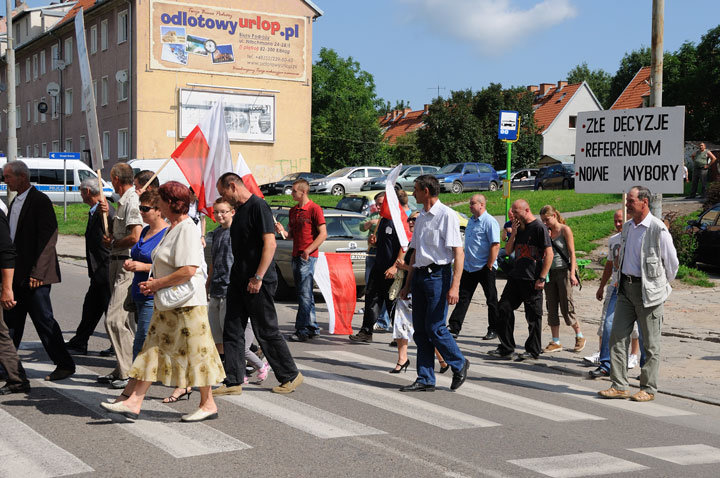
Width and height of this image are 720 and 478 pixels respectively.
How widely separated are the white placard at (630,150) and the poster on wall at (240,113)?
3862 centimetres

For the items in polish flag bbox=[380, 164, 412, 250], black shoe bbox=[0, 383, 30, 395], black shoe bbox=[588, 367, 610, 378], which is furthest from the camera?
polish flag bbox=[380, 164, 412, 250]

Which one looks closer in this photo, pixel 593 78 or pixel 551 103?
pixel 551 103

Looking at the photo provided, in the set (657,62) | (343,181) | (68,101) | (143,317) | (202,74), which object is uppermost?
(202,74)

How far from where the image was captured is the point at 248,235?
7137mm

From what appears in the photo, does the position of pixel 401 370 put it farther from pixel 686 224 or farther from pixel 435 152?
pixel 435 152

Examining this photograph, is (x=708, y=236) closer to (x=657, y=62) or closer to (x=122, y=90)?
(x=657, y=62)

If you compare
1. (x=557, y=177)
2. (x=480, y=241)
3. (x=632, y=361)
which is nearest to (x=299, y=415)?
(x=632, y=361)

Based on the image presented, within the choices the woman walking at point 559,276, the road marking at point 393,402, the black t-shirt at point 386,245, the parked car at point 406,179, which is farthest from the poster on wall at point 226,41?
the road marking at point 393,402

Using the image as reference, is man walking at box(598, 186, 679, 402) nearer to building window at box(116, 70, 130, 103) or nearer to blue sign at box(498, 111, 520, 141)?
blue sign at box(498, 111, 520, 141)

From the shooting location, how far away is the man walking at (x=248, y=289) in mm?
7102

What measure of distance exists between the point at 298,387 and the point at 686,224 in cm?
1402

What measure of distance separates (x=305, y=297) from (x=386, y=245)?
1259mm

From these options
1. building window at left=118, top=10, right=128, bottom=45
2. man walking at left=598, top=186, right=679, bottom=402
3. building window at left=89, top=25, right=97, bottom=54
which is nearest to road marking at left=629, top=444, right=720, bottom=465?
man walking at left=598, top=186, right=679, bottom=402

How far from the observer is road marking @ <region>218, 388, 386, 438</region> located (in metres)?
6.06
